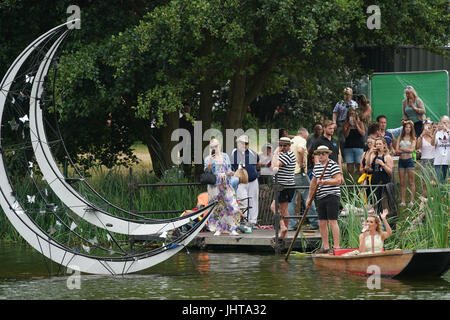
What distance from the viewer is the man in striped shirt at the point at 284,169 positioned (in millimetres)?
19750

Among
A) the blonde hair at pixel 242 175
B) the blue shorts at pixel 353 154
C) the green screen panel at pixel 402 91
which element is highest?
the green screen panel at pixel 402 91

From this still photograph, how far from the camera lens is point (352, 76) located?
2608 centimetres

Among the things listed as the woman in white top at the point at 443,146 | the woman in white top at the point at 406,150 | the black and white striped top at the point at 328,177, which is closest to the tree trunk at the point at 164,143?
the woman in white top at the point at 406,150

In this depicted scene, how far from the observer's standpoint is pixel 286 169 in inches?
784

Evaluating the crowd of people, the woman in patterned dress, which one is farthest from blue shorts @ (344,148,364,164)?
the woman in patterned dress

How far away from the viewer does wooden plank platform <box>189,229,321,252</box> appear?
64.0 feet

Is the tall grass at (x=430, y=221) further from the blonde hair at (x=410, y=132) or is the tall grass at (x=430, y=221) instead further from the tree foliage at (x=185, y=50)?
the tree foliage at (x=185, y=50)

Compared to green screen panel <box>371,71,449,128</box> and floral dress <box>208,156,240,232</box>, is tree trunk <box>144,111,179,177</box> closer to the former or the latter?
floral dress <box>208,156,240,232</box>

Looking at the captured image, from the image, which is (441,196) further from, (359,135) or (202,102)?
(202,102)

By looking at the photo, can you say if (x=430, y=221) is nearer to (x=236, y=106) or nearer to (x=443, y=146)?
(x=443, y=146)

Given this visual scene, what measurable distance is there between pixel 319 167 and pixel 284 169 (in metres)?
2.36

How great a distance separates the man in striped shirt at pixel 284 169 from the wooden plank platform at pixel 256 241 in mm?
290

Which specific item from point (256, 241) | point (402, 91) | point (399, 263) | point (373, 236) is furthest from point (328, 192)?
point (402, 91)
